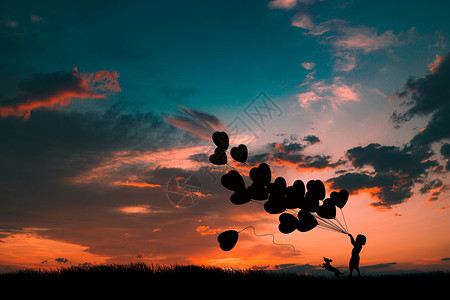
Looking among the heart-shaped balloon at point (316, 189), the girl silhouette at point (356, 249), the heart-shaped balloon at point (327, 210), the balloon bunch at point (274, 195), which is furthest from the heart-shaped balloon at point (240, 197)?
the girl silhouette at point (356, 249)

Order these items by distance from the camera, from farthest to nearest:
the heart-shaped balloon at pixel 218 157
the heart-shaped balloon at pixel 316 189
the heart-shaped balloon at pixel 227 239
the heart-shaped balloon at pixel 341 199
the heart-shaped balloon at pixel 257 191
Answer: the heart-shaped balloon at pixel 341 199, the heart-shaped balloon at pixel 316 189, the heart-shaped balloon at pixel 218 157, the heart-shaped balloon at pixel 257 191, the heart-shaped balloon at pixel 227 239

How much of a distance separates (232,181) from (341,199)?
2157 millimetres

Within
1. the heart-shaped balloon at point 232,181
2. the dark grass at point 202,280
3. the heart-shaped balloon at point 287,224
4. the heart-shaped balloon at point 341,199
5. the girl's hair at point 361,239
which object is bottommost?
the dark grass at point 202,280

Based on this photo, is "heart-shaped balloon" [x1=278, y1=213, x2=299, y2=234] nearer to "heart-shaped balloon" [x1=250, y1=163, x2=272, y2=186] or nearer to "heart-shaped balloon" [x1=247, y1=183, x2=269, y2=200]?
"heart-shaped balloon" [x1=247, y1=183, x2=269, y2=200]

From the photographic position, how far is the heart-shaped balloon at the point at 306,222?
546 cm

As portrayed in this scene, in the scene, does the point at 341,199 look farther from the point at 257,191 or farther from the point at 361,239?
the point at 257,191

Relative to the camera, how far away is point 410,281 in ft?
21.5

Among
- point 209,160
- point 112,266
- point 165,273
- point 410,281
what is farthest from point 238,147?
point 410,281

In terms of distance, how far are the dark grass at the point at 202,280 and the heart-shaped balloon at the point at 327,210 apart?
4.00 ft

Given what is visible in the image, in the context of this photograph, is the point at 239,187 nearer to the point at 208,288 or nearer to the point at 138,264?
the point at 208,288

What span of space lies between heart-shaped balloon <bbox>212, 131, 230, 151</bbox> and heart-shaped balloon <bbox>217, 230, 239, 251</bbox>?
1.31 m

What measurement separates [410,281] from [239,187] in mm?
4167

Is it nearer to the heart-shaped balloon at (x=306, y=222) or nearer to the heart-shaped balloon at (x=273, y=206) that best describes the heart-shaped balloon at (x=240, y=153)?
the heart-shaped balloon at (x=273, y=206)

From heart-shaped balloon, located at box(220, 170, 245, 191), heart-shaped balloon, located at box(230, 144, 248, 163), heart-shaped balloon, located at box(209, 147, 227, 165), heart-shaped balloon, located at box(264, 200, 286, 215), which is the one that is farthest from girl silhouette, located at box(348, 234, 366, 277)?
heart-shaped balloon, located at box(209, 147, 227, 165)
